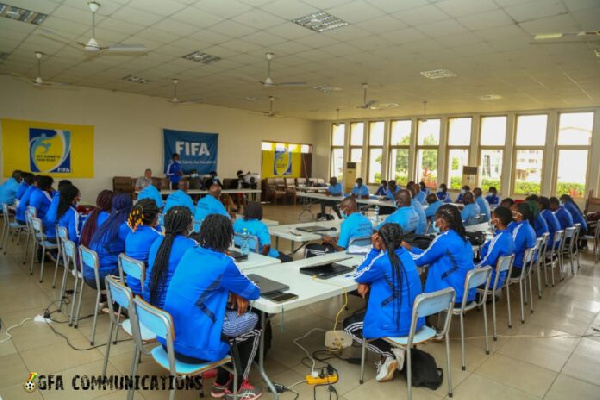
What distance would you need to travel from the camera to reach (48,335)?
129 inches

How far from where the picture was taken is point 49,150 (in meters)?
9.94

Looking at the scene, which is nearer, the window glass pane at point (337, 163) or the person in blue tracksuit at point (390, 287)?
the person in blue tracksuit at point (390, 287)

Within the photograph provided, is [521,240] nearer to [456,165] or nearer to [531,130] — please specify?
[531,130]

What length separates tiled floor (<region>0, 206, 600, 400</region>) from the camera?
2643mm

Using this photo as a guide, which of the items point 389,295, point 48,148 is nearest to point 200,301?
point 389,295

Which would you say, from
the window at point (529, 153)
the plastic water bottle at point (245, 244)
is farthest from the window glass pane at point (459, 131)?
the plastic water bottle at point (245, 244)

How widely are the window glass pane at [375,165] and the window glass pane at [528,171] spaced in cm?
470

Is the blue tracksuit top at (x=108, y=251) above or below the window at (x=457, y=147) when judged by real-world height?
below

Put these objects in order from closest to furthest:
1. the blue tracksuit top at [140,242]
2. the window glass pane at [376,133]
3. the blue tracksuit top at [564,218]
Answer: the blue tracksuit top at [140,242]
the blue tracksuit top at [564,218]
the window glass pane at [376,133]

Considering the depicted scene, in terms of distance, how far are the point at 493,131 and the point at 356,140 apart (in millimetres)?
5057

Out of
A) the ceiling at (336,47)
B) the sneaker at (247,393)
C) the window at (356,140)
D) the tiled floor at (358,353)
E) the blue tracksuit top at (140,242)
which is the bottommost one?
the tiled floor at (358,353)

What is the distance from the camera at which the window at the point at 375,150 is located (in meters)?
14.8

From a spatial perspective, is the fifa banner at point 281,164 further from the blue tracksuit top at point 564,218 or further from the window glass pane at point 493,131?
the blue tracksuit top at point 564,218

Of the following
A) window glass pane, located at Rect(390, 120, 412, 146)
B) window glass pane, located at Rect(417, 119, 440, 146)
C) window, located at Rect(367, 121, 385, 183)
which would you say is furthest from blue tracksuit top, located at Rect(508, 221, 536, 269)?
window, located at Rect(367, 121, 385, 183)
